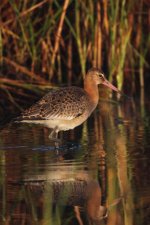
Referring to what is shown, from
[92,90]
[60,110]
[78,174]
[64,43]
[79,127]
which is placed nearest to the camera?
[78,174]

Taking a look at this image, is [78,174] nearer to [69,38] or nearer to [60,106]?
[60,106]

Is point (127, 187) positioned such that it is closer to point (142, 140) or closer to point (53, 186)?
point (53, 186)

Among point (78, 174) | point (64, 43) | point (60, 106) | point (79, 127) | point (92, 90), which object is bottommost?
point (78, 174)

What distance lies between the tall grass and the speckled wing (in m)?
2.13

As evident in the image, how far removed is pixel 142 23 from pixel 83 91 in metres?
4.50

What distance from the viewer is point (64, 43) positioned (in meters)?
14.5

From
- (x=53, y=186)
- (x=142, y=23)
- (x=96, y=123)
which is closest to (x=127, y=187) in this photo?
(x=53, y=186)

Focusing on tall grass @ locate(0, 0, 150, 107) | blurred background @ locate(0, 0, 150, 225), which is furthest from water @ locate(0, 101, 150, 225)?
tall grass @ locate(0, 0, 150, 107)

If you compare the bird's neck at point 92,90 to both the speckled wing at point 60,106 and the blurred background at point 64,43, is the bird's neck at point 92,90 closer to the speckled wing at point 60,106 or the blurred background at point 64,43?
the speckled wing at point 60,106

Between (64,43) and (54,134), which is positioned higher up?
(64,43)

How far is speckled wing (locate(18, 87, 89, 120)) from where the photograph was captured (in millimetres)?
9914

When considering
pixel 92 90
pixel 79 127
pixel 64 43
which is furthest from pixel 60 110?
pixel 64 43

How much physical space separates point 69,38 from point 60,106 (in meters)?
4.35

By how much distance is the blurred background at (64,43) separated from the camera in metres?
12.7
